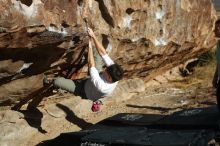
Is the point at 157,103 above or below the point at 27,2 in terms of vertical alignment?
below

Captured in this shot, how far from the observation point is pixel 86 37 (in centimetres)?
596

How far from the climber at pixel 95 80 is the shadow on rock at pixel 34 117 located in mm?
778

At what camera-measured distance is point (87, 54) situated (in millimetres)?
6281

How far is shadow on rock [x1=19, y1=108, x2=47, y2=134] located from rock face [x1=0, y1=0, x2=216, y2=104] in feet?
1.12

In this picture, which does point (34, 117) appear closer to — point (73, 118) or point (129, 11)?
point (73, 118)

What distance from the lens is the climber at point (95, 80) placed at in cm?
582

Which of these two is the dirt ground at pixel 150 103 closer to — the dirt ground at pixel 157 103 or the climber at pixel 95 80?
the dirt ground at pixel 157 103

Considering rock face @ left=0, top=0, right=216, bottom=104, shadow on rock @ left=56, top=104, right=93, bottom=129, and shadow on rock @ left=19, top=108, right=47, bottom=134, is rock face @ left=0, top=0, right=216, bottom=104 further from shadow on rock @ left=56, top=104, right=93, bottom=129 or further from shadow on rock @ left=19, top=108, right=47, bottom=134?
shadow on rock @ left=56, top=104, right=93, bottom=129

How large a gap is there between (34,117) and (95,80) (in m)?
1.25

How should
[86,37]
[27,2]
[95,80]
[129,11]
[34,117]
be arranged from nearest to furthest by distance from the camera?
1. [27,2]
2. [95,80]
3. [86,37]
4. [34,117]
5. [129,11]

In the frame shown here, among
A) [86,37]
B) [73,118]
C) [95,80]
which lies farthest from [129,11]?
[73,118]

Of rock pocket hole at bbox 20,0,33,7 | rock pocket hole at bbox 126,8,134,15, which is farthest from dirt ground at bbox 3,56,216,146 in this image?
rock pocket hole at bbox 20,0,33,7

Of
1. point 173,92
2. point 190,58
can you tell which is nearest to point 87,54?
→ point 173,92

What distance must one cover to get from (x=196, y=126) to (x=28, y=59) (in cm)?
198
